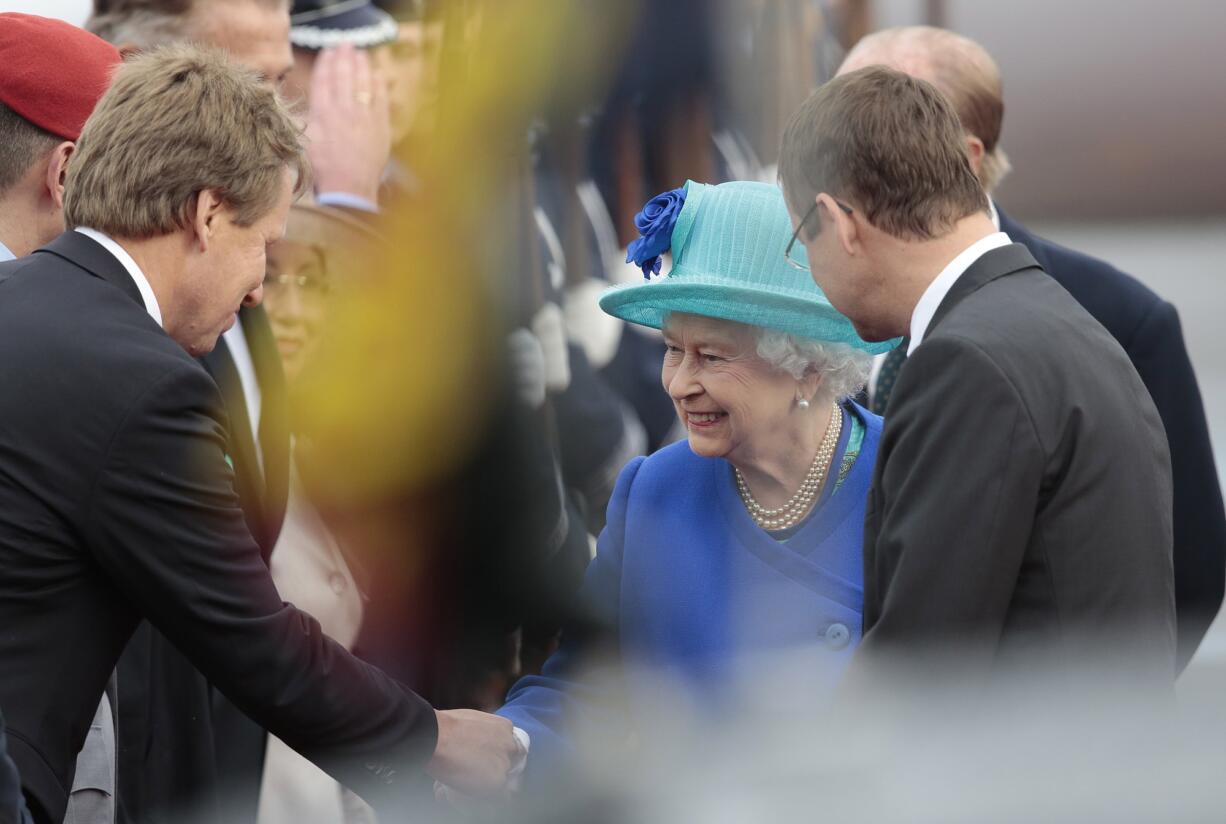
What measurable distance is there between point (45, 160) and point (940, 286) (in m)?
1.51

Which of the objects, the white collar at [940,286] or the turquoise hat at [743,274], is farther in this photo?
the turquoise hat at [743,274]

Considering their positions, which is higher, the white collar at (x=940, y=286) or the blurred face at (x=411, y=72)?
the white collar at (x=940, y=286)

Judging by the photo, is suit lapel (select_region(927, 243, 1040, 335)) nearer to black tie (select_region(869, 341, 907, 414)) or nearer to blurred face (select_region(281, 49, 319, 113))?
black tie (select_region(869, 341, 907, 414))

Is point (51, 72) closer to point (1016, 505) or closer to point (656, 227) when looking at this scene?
point (656, 227)

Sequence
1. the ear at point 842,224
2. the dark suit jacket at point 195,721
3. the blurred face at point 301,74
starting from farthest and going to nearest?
the blurred face at point 301,74
the dark suit jacket at point 195,721
the ear at point 842,224

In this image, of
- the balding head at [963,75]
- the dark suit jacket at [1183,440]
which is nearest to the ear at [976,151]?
the balding head at [963,75]

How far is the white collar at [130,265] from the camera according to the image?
238cm

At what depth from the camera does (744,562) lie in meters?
2.82

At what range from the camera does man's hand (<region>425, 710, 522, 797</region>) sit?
266 centimetres

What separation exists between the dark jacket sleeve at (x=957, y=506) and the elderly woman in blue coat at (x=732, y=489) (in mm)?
569

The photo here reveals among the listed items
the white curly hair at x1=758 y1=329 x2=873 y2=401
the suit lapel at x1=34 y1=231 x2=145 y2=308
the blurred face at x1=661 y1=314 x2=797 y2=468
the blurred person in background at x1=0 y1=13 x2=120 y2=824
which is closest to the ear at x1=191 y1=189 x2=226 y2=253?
the suit lapel at x1=34 y1=231 x2=145 y2=308

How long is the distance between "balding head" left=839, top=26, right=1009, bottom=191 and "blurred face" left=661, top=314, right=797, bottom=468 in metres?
1.13

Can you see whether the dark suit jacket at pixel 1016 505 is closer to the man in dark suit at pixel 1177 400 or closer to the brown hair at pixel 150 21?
the man in dark suit at pixel 1177 400

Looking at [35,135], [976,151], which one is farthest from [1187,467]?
[35,135]
